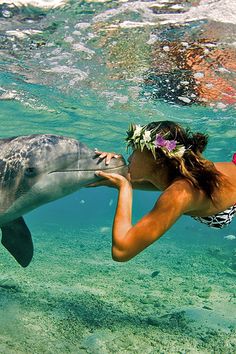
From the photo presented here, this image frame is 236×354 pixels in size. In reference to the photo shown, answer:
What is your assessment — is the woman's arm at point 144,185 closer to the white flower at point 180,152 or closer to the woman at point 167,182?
the woman at point 167,182

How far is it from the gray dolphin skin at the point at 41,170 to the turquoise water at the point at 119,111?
81.9 inches

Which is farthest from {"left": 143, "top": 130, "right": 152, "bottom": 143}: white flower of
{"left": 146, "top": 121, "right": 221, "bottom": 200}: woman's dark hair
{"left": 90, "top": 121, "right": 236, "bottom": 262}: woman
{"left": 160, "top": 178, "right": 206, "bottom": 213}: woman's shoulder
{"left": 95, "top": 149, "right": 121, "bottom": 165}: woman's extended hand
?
{"left": 95, "top": 149, "right": 121, "bottom": 165}: woman's extended hand

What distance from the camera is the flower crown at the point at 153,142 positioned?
10.4 feet

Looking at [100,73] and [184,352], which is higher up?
[100,73]

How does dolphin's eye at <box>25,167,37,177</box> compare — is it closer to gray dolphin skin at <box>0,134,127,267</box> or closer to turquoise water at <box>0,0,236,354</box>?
gray dolphin skin at <box>0,134,127,267</box>

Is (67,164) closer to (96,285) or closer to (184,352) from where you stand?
(184,352)

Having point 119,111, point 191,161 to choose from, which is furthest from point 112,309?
point 119,111

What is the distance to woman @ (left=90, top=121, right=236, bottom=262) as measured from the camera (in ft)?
9.20

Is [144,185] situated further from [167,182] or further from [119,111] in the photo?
[119,111]

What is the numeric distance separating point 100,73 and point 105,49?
2.44 meters

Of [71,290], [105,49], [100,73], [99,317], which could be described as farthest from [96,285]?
[100,73]

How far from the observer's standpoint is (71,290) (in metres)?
8.41

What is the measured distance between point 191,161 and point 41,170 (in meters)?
2.30

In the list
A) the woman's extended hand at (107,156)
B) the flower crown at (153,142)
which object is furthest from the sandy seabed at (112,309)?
the flower crown at (153,142)
